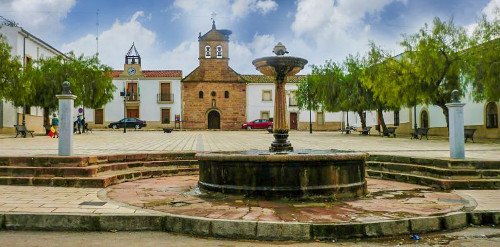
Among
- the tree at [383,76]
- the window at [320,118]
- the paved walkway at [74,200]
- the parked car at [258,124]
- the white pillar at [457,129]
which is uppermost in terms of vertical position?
the tree at [383,76]

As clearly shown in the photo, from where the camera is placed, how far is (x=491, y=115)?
25.7 meters

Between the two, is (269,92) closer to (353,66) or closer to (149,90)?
(149,90)

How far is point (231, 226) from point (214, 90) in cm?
4734

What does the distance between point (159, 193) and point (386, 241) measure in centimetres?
387

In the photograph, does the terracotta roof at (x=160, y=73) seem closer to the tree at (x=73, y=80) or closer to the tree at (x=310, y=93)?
the tree at (x=310, y=93)

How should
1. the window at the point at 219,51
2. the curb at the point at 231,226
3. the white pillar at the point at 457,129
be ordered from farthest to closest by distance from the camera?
the window at the point at 219,51
the white pillar at the point at 457,129
the curb at the point at 231,226

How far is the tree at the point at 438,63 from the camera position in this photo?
73.3ft

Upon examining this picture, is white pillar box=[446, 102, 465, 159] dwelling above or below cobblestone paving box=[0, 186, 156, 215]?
above

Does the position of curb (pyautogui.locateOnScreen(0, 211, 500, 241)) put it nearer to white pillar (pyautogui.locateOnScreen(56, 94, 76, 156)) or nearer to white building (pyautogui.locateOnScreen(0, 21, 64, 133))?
white pillar (pyautogui.locateOnScreen(56, 94, 76, 156))

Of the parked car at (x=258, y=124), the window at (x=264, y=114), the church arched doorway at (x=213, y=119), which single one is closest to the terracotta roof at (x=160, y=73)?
the church arched doorway at (x=213, y=119)

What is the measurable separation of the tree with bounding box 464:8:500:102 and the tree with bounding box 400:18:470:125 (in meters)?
0.52

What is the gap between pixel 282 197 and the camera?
696 cm

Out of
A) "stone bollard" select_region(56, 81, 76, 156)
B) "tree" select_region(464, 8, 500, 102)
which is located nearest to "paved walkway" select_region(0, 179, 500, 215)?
"stone bollard" select_region(56, 81, 76, 156)

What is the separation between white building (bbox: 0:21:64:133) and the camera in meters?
30.2
